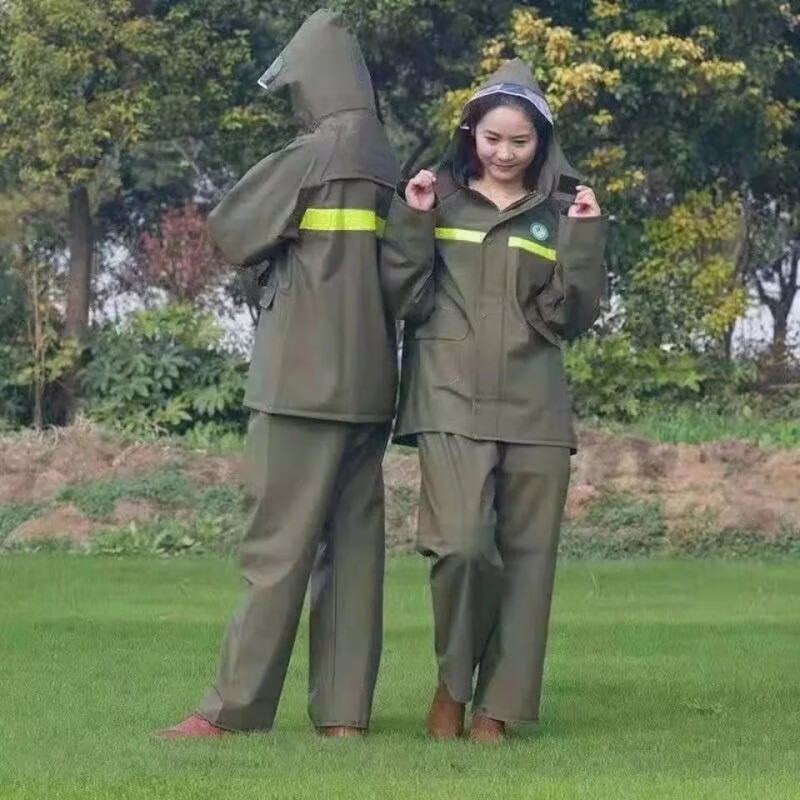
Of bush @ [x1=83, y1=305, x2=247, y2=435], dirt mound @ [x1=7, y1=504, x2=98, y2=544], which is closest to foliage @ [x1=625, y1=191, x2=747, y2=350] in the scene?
bush @ [x1=83, y1=305, x2=247, y2=435]

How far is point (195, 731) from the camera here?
6.17 m

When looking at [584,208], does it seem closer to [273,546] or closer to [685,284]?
[273,546]

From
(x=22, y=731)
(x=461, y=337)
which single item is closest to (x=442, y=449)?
(x=461, y=337)

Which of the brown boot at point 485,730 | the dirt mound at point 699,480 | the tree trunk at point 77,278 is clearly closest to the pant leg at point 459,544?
the brown boot at point 485,730

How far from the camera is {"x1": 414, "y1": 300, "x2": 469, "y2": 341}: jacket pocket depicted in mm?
6160

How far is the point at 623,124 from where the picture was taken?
853 inches

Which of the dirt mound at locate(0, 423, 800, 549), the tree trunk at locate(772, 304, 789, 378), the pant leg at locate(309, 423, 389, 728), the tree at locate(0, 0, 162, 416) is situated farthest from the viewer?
the tree trunk at locate(772, 304, 789, 378)

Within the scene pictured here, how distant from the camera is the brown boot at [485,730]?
6184 millimetres

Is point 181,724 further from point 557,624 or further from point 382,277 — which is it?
point 557,624

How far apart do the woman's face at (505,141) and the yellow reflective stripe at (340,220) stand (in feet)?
1.34

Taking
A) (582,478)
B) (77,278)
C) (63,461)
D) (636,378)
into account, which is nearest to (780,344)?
(636,378)

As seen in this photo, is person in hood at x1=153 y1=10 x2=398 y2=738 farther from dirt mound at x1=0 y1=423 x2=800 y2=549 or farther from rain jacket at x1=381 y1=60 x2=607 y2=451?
dirt mound at x1=0 y1=423 x2=800 y2=549

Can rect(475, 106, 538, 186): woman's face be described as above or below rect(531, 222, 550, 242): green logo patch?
above

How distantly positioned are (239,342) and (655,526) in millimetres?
7934
